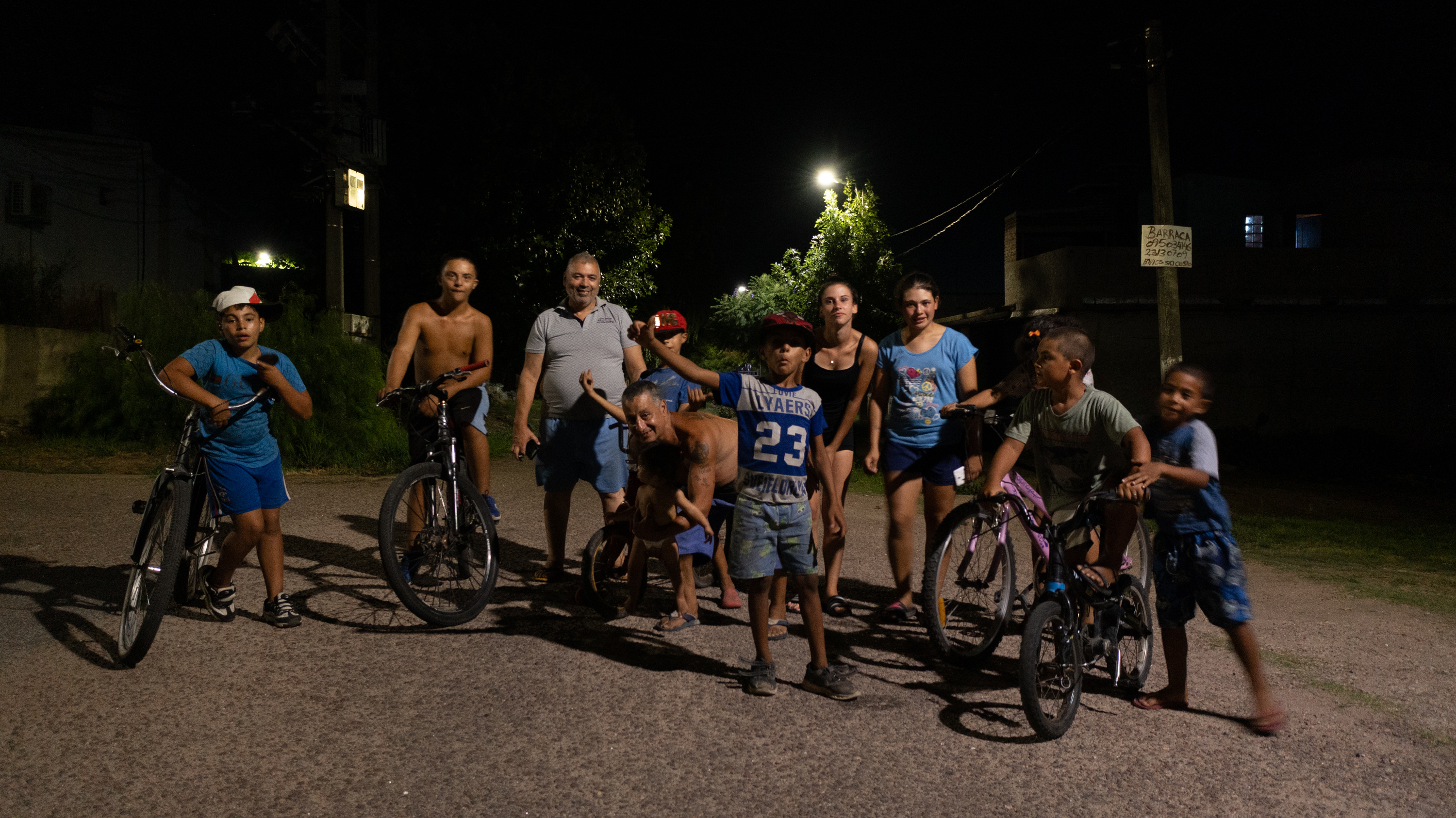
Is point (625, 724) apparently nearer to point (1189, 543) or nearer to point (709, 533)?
point (709, 533)

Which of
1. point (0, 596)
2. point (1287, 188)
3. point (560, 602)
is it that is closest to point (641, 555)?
point (560, 602)

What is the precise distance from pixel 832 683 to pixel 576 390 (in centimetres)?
256

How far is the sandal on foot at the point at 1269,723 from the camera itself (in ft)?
12.7

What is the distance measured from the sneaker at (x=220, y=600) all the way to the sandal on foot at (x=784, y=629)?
2853 mm

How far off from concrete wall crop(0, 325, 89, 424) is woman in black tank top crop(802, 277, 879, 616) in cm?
1299

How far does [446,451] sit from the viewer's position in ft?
17.2

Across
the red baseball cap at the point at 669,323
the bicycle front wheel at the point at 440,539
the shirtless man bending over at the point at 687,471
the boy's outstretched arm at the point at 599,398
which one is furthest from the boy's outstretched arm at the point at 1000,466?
the bicycle front wheel at the point at 440,539

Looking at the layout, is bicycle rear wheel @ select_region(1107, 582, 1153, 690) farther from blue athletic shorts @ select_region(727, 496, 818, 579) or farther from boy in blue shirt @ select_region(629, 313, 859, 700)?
blue athletic shorts @ select_region(727, 496, 818, 579)

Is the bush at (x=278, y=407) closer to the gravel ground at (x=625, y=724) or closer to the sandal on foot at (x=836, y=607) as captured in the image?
the gravel ground at (x=625, y=724)

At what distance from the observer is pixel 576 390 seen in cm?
590

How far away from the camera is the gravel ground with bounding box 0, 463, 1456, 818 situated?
3.19 meters

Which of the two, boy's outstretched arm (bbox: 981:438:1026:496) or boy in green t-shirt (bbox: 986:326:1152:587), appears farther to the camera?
boy's outstretched arm (bbox: 981:438:1026:496)

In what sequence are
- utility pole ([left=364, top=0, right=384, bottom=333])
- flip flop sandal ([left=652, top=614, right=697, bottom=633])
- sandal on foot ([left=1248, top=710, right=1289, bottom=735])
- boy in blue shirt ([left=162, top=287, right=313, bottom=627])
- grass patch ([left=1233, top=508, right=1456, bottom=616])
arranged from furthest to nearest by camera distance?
utility pole ([left=364, top=0, right=384, bottom=333])
grass patch ([left=1233, top=508, right=1456, bottom=616])
flip flop sandal ([left=652, top=614, right=697, bottom=633])
boy in blue shirt ([left=162, top=287, right=313, bottom=627])
sandal on foot ([left=1248, top=710, right=1289, bottom=735])

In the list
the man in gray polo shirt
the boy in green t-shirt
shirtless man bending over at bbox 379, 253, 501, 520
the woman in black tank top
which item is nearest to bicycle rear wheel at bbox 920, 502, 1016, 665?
the boy in green t-shirt
